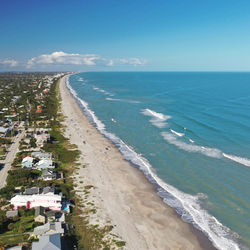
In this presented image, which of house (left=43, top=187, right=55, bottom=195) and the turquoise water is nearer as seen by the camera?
the turquoise water

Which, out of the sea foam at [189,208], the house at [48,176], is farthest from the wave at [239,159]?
the house at [48,176]

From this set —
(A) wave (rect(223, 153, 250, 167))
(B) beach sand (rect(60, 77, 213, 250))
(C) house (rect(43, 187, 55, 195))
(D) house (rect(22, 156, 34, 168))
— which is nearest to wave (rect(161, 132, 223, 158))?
(A) wave (rect(223, 153, 250, 167))

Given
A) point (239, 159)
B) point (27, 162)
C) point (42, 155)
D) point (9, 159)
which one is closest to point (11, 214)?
point (27, 162)

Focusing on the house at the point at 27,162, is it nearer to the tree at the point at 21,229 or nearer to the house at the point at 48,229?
the tree at the point at 21,229

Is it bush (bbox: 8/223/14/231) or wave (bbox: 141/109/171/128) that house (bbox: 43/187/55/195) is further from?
wave (bbox: 141/109/171/128)

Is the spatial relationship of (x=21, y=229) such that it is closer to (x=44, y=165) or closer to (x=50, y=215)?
(x=50, y=215)

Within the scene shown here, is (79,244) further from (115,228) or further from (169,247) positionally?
(169,247)
